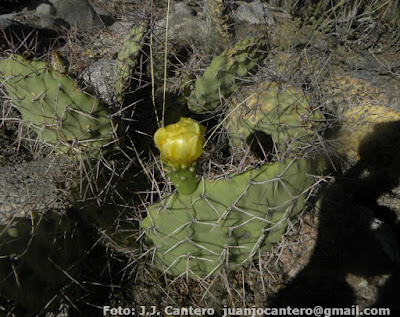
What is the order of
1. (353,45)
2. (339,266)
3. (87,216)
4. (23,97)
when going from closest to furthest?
(23,97), (87,216), (339,266), (353,45)

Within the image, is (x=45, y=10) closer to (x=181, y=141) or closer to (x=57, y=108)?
(x=57, y=108)

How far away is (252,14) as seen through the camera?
Answer: 4.64 metres

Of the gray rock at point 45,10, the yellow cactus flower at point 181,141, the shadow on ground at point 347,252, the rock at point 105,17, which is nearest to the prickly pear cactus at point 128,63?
the yellow cactus flower at point 181,141

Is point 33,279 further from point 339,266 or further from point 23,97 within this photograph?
point 339,266

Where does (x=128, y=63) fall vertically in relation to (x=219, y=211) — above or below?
above

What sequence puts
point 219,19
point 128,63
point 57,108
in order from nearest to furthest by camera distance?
point 57,108, point 128,63, point 219,19

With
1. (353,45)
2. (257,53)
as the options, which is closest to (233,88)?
(257,53)

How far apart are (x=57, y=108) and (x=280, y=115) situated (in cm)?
111

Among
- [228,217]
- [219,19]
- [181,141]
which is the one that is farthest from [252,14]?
[181,141]

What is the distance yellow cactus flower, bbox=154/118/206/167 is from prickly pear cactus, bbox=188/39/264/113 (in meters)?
0.91

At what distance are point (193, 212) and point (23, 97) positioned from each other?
89cm

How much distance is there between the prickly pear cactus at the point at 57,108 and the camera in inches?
56.0

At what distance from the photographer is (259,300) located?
1.90 meters

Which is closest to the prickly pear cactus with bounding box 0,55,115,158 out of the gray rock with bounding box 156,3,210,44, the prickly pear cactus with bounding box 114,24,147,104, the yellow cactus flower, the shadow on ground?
the prickly pear cactus with bounding box 114,24,147,104
